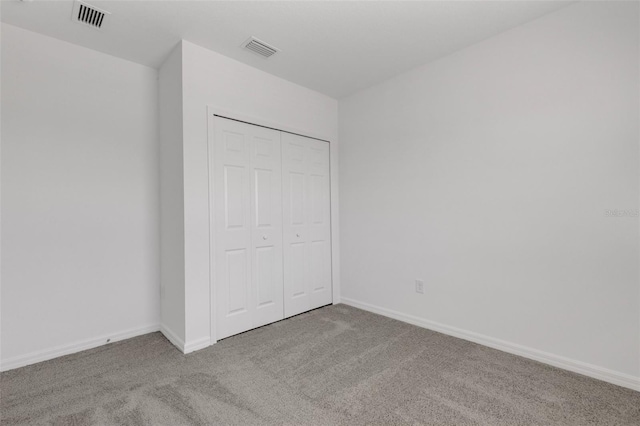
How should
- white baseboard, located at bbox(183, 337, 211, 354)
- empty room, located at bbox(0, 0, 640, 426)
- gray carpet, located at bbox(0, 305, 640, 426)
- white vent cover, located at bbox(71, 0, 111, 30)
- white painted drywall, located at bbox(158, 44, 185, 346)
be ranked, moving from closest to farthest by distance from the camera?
gray carpet, located at bbox(0, 305, 640, 426)
empty room, located at bbox(0, 0, 640, 426)
white vent cover, located at bbox(71, 0, 111, 30)
white baseboard, located at bbox(183, 337, 211, 354)
white painted drywall, located at bbox(158, 44, 185, 346)

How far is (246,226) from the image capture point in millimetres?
2934

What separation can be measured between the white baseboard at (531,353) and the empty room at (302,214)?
0.02 meters

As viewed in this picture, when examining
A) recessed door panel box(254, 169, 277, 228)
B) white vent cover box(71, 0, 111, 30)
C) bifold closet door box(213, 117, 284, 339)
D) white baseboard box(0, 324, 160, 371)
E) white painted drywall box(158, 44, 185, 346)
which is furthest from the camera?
recessed door panel box(254, 169, 277, 228)

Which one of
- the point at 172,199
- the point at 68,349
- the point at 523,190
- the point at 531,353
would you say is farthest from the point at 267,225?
the point at 531,353

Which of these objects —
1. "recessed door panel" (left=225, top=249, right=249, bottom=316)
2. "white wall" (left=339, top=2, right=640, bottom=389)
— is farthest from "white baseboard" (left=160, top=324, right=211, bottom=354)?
"white wall" (left=339, top=2, right=640, bottom=389)

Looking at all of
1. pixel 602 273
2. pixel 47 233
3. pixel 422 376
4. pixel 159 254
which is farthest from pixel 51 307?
pixel 602 273

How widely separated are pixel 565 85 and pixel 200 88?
9.54 feet

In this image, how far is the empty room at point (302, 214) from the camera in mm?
1941

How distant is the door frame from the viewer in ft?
8.68

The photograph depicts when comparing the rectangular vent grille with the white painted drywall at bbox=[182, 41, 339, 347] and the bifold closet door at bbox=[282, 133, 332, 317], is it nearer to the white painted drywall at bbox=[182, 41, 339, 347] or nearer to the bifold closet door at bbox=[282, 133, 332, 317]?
the white painted drywall at bbox=[182, 41, 339, 347]

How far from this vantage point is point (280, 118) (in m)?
3.23

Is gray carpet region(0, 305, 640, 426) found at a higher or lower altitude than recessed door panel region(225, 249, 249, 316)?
lower

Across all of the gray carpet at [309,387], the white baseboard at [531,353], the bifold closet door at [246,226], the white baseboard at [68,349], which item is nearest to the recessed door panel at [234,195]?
the bifold closet door at [246,226]

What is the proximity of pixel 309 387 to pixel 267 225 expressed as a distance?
1613 mm
